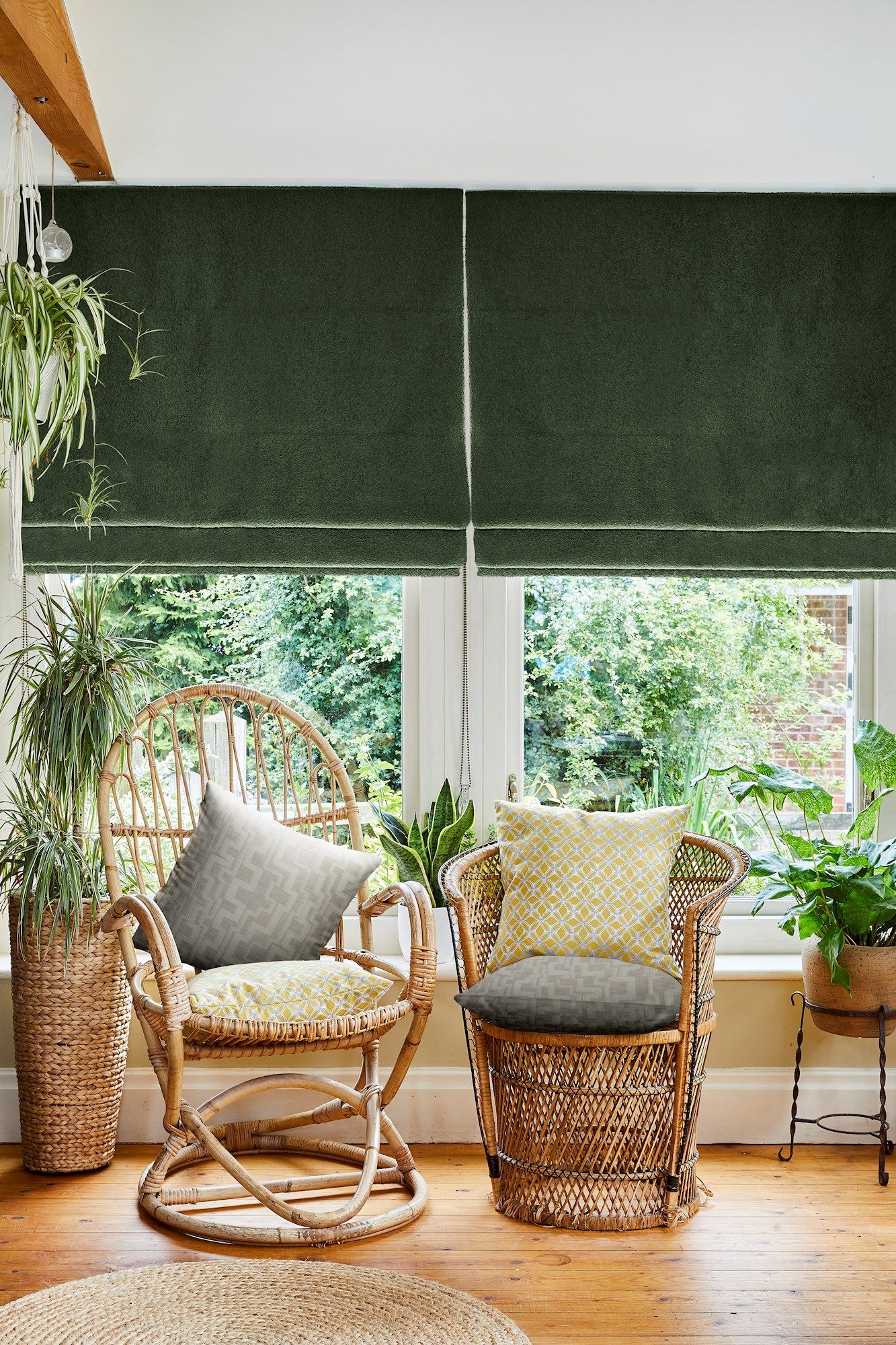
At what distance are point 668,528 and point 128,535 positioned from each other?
1.52 meters

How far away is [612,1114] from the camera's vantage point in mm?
2576

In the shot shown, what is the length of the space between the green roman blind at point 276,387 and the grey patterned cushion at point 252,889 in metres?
0.83

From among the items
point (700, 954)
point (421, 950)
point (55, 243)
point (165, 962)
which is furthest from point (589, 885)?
point (55, 243)

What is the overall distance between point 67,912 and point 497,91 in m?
2.38

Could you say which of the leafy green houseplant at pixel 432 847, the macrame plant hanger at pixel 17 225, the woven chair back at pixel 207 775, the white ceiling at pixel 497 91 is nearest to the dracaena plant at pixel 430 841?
the leafy green houseplant at pixel 432 847

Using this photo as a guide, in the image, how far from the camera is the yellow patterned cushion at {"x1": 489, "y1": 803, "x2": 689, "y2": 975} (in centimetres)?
275

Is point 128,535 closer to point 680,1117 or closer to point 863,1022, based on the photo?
point 680,1117

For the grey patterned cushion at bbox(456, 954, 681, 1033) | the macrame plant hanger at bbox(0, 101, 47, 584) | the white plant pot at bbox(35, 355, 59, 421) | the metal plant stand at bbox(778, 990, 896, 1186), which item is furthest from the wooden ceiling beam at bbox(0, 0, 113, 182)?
the metal plant stand at bbox(778, 990, 896, 1186)

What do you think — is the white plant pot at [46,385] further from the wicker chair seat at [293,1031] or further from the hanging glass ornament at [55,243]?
the wicker chair seat at [293,1031]

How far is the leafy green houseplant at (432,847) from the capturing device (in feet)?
10.2

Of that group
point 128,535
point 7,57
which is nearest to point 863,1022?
point 128,535

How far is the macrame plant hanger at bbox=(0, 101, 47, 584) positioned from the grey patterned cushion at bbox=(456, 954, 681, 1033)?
4.78 feet

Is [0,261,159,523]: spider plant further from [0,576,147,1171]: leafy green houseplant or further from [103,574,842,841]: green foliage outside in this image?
[103,574,842,841]: green foliage outside

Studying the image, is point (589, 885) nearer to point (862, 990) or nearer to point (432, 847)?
point (432, 847)
